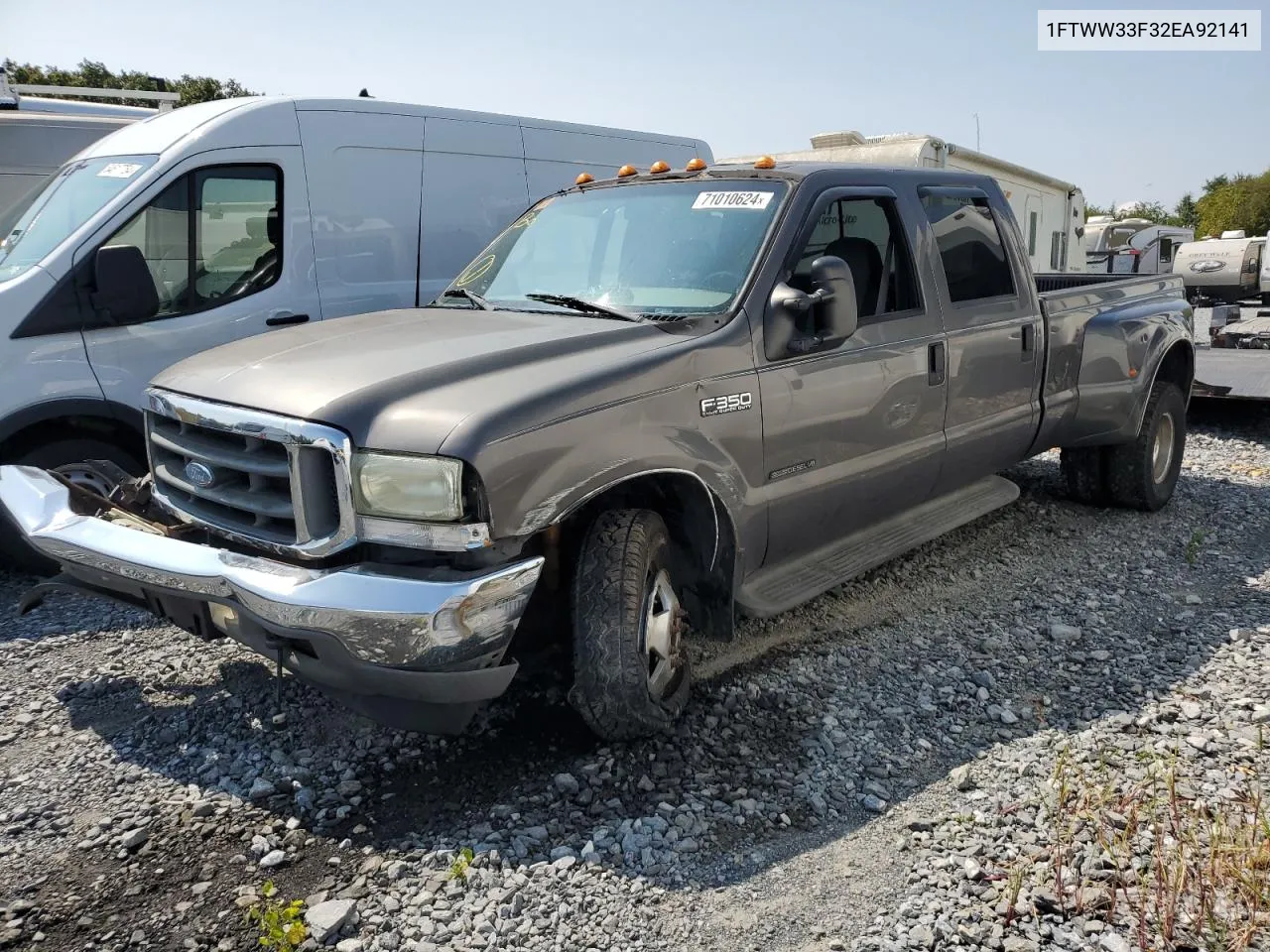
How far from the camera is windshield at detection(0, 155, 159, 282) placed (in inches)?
211

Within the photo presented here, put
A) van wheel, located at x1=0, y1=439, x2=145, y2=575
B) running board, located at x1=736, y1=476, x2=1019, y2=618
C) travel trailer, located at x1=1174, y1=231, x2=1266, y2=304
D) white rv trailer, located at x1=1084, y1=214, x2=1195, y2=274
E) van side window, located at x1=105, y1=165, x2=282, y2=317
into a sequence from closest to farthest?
running board, located at x1=736, y1=476, x2=1019, y2=618, van wheel, located at x1=0, y1=439, x2=145, y2=575, van side window, located at x1=105, y1=165, x2=282, y2=317, travel trailer, located at x1=1174, y1=231, x2=1266, y2=304, white rv trailer, located at x1=1084, y1=214, x2=1195, y2=274

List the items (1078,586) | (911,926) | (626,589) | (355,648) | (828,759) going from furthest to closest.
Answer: (1078,586), (828,759), (626,589), (355,648), (911,926)

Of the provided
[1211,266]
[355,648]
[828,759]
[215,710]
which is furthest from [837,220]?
[1211,266]

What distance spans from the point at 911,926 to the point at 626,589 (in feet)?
4.10

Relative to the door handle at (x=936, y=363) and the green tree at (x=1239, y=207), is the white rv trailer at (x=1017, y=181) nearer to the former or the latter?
the door handle at (x=936, y=363)

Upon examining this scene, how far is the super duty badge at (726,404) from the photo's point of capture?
3508 mm

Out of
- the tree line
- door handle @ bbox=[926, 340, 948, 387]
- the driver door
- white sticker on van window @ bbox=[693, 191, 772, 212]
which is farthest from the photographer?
the tree line

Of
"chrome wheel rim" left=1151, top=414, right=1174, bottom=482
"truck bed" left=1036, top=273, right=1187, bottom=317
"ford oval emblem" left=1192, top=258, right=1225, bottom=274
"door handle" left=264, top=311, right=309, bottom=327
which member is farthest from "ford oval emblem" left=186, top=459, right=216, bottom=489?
"ford oval emblem" left=1192, top=258, right=1225, bottom=274

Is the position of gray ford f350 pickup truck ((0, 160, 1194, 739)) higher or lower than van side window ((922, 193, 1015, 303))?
lower

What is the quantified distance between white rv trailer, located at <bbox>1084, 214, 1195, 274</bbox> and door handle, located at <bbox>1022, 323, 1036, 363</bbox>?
16.2 m

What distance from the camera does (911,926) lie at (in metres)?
2.65

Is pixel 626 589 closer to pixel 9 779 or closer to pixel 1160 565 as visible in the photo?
pixel 9 779

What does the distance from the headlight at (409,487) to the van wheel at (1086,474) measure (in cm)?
487

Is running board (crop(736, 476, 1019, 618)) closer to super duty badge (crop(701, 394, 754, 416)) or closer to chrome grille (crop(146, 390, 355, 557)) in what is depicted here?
super duty badge (crop(701, 394, 754, 416))
